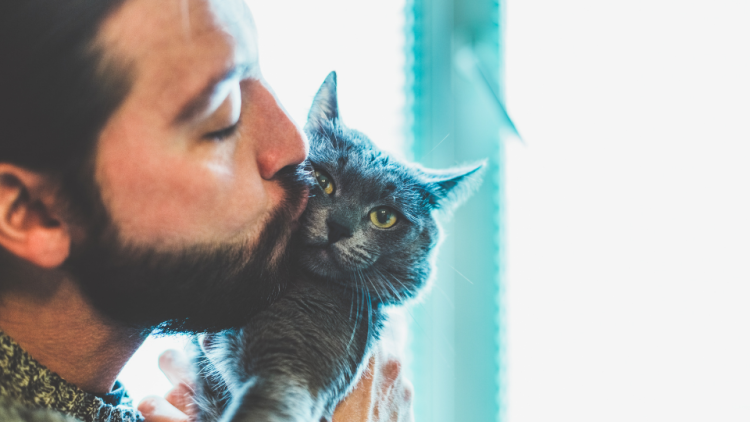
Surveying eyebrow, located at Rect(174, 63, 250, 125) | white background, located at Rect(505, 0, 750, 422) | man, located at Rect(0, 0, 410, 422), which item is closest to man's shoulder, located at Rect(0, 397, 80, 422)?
man, located at Rect(0, 0, 410, 422)

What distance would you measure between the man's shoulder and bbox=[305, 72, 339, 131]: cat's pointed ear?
591mm

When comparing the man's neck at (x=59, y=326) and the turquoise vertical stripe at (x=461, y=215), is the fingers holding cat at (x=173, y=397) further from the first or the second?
the turquoise vertical stripe at (x=461, y=215)

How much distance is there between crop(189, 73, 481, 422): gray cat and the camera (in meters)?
0.68

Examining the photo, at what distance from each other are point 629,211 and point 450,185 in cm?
57

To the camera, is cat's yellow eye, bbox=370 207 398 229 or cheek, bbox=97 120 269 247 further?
cat's yellow eye, bbox=370 207 398 229

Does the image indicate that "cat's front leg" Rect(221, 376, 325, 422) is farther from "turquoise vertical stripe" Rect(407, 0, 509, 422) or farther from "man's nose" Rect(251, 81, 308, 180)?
"turquoise vertical stripe" Rect(407, 0, 509, 422)

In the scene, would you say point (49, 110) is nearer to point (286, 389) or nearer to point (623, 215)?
point (286, 389)

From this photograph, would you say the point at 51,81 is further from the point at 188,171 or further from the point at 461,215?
the point at 461,215

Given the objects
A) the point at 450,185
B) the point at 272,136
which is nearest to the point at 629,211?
the point at 450,185

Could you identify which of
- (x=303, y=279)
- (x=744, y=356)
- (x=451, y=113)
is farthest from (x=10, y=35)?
(x=744, y=356)

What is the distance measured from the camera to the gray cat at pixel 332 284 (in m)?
0.68

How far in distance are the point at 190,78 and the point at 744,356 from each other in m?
1.26

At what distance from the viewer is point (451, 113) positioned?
4.92 feet

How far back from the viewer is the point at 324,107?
0.91m
